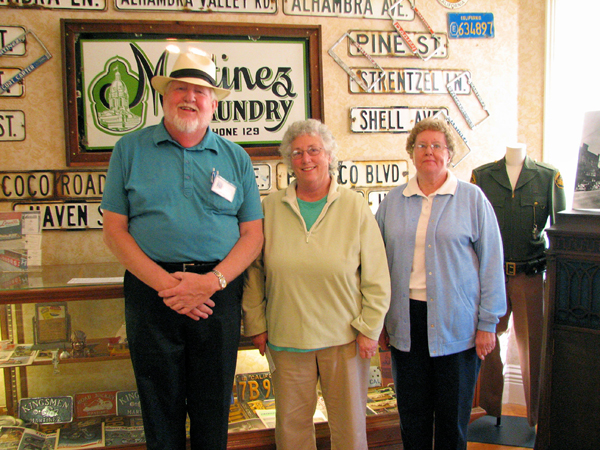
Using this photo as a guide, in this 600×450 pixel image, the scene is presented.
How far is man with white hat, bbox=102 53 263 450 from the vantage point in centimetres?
160

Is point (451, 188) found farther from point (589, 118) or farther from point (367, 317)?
point (589, 118)

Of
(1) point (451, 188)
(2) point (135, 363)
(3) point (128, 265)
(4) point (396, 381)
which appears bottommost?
(4) point (396, 381)

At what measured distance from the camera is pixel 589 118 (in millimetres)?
2016

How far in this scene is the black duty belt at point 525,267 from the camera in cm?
246

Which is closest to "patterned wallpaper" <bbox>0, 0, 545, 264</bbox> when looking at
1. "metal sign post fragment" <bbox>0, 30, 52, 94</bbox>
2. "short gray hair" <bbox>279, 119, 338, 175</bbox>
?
"metal sign post fragment" <bbox>0, 30, 52, 94</bbox>

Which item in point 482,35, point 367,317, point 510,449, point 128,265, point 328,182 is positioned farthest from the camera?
point 482,35

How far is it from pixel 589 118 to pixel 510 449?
6.12ft

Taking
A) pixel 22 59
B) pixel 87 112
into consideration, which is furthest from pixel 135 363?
pixel 22 59

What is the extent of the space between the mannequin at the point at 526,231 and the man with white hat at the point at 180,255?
1.61 meters

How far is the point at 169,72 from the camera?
2.71m

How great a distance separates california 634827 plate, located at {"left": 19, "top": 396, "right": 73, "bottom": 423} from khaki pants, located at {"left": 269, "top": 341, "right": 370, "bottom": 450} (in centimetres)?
107

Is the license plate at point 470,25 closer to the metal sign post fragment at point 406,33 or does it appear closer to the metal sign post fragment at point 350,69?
the metal sign post fragment at point 406,33

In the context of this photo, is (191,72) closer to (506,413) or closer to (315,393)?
(315,393)

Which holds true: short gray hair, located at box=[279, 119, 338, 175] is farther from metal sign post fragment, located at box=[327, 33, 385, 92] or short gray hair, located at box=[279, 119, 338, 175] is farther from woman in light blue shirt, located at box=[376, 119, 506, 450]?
metal sign post fragment, located at box=[327, 33, 385, 92]
